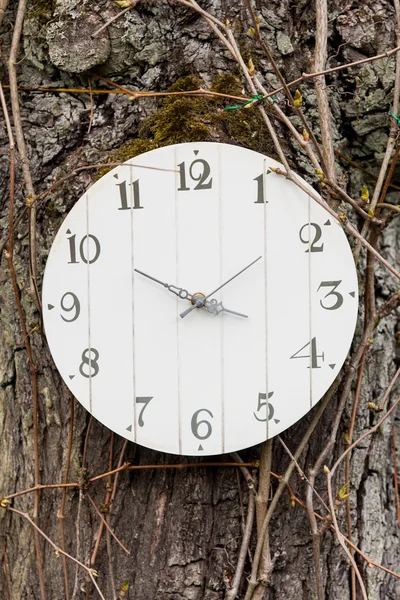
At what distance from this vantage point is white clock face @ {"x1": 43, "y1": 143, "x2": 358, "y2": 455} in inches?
53.9

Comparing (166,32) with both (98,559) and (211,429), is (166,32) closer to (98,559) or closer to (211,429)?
(211,429)

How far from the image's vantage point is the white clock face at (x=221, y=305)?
1370 mm

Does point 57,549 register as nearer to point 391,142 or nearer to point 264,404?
point 264,404

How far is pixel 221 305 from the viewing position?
136cm

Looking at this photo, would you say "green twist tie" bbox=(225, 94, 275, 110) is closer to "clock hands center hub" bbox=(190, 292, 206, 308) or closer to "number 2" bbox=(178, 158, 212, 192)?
"number 2" bbox=(178, 158, 212, 192)

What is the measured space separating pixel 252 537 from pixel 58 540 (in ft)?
1.35

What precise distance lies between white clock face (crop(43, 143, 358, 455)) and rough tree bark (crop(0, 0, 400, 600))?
0.12m

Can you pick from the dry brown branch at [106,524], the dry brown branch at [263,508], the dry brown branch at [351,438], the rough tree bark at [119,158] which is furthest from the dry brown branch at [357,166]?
the dry brown branch at [106,524]

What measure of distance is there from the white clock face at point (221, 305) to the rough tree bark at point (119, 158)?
0.12 m

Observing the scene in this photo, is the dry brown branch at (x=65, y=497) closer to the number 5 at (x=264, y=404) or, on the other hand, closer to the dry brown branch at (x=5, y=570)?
the dry brown branch at (x=5, y=570)

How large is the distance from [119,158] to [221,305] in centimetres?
38

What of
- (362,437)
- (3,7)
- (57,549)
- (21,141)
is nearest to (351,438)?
(362,437)

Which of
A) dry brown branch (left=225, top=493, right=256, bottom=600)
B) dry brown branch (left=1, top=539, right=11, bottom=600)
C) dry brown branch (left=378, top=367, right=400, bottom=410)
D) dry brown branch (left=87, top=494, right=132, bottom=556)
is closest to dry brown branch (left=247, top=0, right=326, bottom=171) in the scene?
dry brown branch (left=378, top=367, right=400, bottom=410)

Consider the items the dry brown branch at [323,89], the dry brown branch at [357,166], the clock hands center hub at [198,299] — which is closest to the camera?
the clock hands center hub at [198,299]
